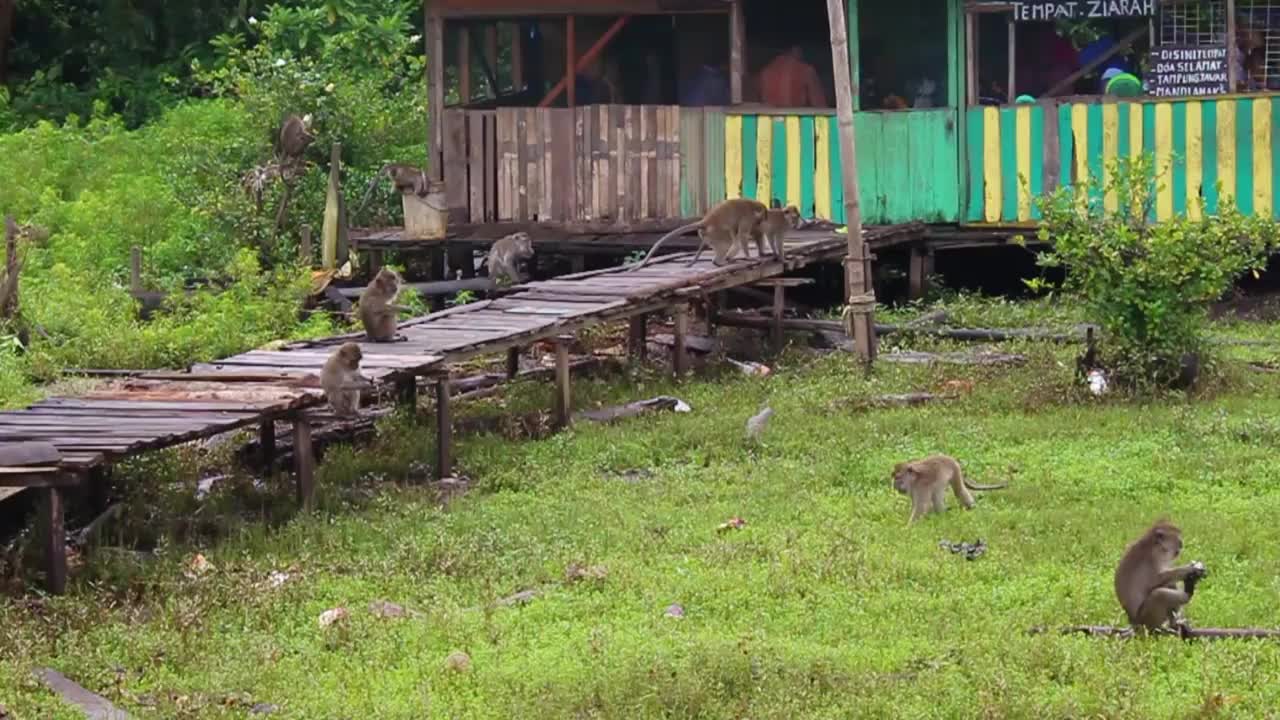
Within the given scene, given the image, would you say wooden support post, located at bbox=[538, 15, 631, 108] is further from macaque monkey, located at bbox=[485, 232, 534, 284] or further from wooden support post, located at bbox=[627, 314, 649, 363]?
wooden support post, located at bbox=[627, 314, 649, 363]

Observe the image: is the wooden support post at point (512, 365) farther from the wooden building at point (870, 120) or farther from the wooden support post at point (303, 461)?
the wooden support post at point (303, 461)

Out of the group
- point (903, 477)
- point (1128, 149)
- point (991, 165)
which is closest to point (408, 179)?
point (991, 165)

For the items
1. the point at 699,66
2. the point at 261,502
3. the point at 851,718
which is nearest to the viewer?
the point at 851,718

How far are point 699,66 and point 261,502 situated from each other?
9.47m

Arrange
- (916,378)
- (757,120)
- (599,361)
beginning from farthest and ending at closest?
(757,120) → (599,361) → (916,378)

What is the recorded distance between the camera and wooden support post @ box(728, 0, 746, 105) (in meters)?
19.7

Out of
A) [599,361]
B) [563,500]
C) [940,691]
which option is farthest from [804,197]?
[940,691]

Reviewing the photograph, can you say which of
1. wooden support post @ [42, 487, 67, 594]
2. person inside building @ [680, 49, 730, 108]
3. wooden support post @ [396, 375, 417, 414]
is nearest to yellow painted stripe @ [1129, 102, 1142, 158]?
person inside building @ [680, 49, 730, 108]

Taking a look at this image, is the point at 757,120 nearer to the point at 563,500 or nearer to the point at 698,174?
the point at 698,174

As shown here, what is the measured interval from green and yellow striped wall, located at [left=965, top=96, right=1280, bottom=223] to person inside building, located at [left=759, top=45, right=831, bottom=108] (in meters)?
1.63

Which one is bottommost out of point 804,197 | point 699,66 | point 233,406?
point 233,406

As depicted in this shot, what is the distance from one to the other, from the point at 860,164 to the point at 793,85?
108cm

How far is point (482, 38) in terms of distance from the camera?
21125 mm

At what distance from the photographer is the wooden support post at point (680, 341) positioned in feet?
55.5
